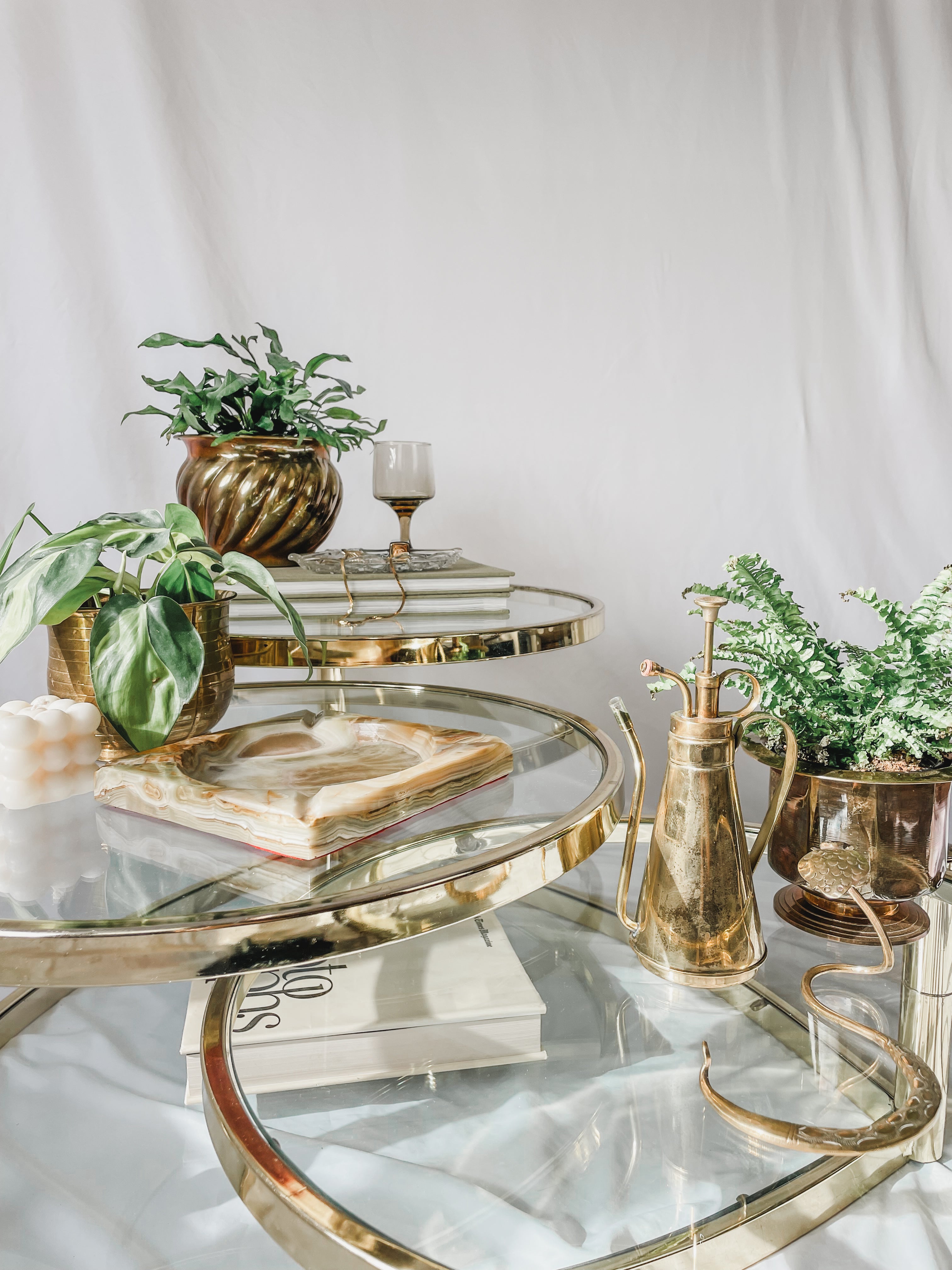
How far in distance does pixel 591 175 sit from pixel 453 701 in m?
0.89

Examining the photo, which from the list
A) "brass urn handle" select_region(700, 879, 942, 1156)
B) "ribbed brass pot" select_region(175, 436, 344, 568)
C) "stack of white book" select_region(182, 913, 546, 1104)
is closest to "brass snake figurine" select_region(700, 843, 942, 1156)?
"brass urn handle" select_region(700, 879, 942, 1156)

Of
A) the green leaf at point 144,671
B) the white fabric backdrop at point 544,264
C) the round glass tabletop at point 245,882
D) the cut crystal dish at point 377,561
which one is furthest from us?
the white fabric backdrop at point 544,264

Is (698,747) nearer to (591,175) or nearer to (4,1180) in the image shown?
(4,1180)

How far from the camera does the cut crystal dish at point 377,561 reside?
2.92 ft

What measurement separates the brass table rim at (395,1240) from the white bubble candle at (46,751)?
21 cm

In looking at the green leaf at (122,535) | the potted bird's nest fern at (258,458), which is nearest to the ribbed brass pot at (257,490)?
the potted bird's nest fern at (258,458)

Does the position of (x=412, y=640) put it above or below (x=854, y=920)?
above

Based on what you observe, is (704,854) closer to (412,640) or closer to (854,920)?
(854,920)

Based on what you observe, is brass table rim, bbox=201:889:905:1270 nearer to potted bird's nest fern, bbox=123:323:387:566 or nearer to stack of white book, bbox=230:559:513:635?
stack of white book, bbox=230:559:513:635

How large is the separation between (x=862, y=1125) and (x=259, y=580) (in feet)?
1.66

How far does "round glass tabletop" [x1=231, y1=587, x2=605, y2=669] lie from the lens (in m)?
0.77

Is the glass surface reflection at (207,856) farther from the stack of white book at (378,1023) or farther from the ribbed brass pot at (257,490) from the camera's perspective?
the ribbed brass pot at (257,490)

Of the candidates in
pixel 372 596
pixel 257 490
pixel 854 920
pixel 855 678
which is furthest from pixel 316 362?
pixel 854 920

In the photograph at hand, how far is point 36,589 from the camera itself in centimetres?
57
